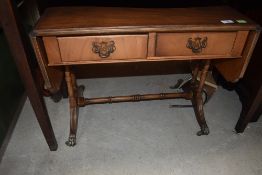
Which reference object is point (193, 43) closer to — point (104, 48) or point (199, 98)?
point (104, 48)

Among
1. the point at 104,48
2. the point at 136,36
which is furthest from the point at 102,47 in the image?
the point at 136,36

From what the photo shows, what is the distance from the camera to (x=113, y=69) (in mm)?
2094

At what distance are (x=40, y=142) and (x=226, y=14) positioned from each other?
130 centimetres

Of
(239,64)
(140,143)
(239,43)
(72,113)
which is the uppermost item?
(239,43)

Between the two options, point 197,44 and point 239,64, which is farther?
point 239,64

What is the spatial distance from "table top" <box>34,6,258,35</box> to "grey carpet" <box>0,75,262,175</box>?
2.47 feet

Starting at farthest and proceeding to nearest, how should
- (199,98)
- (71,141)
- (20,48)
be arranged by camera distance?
(199,98)
(71,141)
(20,48)

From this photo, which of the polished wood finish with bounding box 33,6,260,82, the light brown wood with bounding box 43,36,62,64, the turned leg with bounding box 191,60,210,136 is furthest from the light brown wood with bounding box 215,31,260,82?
the light brown wood with bounding box 43,36,62,64

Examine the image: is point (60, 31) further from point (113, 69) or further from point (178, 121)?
point (113, 69)

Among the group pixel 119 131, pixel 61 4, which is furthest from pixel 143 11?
pixel 119 131

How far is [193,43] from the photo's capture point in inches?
40.9

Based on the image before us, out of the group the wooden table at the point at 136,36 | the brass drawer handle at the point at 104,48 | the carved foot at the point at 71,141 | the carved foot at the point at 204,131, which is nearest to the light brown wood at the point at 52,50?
the wooden table at the point at 136,36

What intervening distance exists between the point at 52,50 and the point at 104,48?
224 mm

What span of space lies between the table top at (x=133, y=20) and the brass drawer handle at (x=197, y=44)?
6 cm
